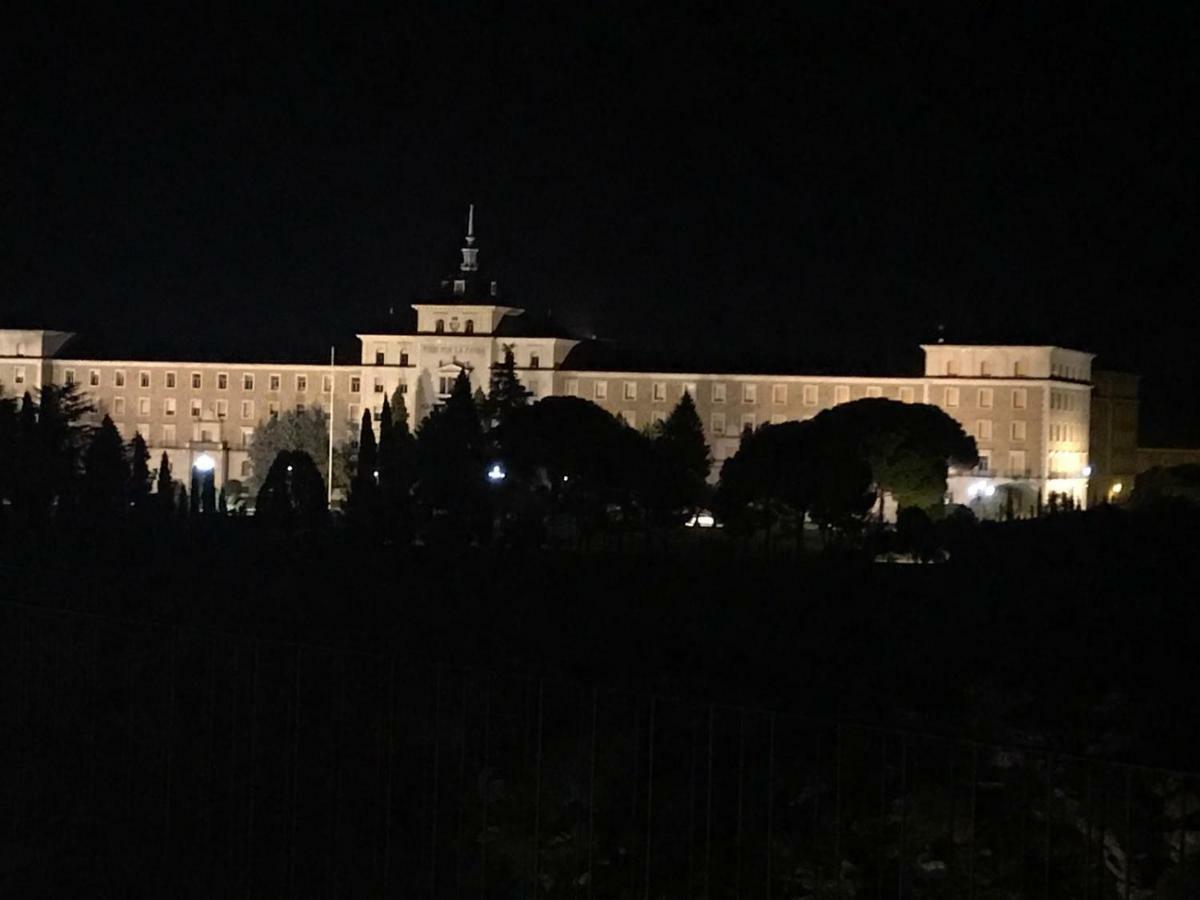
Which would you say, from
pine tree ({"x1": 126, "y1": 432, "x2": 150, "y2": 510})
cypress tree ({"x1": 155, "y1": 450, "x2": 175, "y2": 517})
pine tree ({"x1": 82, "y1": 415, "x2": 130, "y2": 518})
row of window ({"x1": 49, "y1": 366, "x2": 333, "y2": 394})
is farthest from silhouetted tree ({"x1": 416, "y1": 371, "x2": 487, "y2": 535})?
row of window ({"x1": 49, "y1": 366, "x2": 333, "y2": 394})

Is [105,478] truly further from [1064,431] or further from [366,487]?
[1064,431]

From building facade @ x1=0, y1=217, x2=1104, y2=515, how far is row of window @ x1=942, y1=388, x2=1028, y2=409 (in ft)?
0.18

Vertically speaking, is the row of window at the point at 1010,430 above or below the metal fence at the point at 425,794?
above

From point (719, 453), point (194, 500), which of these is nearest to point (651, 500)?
point (194, 500)

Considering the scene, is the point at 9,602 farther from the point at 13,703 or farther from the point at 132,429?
the point at 132,429

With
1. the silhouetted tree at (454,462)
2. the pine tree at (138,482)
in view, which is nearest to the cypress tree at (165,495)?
the pine tree at (138,482)

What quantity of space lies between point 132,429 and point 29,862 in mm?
66551

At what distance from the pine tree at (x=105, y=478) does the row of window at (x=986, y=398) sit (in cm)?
3061

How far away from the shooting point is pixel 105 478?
116 feet

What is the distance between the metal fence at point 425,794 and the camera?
6.01m

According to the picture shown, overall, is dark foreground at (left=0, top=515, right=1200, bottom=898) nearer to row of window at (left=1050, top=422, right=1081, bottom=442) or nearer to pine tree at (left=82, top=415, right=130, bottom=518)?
pine tree at (left=82, top=415, right=130, bottom=518)

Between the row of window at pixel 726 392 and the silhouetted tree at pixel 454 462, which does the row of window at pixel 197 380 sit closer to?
the row of window at pixel 726 392

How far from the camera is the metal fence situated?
19.7 ft

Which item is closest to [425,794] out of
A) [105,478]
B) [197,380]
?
[105,478]
